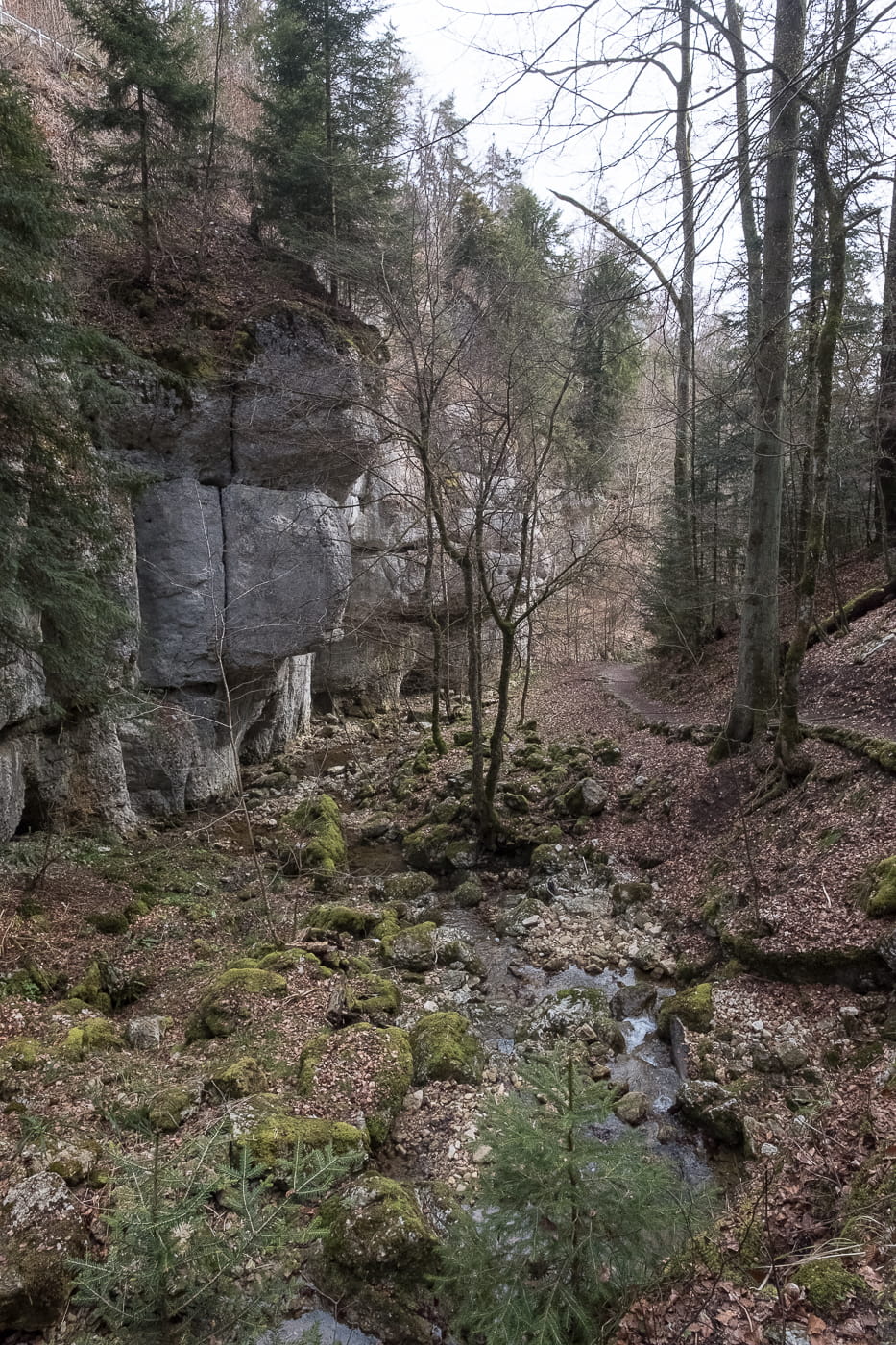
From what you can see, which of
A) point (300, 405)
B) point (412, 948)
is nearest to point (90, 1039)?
point (412, 948)

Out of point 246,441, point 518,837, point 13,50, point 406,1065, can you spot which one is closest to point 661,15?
Result: point 406,1065

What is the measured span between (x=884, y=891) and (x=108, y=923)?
Result: 7.65m

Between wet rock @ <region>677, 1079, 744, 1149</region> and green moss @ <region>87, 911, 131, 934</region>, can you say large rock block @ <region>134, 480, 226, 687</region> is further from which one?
wet rock @ <region>677, 1079, 744, 1149</region>

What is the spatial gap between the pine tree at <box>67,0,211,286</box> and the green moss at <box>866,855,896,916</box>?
14599 millimetres

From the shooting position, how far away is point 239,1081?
506 cm

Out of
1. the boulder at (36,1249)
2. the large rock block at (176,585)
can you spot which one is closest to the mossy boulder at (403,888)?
the large rock block at (176,585)

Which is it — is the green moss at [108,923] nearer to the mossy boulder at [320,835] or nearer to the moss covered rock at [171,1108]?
the mossy boulder at [320,835]

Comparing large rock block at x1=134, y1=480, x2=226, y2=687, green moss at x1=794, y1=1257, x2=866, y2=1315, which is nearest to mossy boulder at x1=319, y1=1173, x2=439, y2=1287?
green moss at x1=794, y1=1257, x2=866, y2=1315

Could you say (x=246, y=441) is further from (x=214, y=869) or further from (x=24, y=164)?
(x=214, y=869)

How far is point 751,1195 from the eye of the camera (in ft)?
13.0

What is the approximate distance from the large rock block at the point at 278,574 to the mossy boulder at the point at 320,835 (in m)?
3.16

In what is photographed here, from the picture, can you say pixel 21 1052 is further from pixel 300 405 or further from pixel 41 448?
pixel 300 405

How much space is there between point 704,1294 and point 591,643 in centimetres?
2665

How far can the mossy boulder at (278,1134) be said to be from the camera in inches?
172
